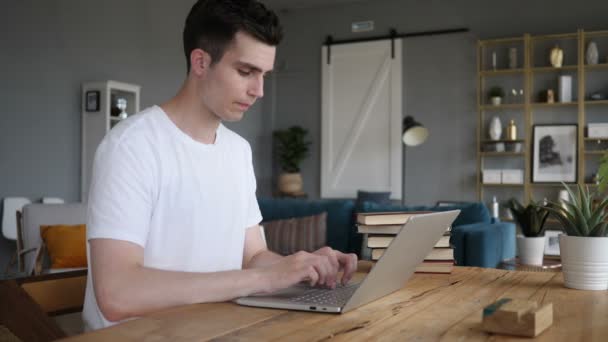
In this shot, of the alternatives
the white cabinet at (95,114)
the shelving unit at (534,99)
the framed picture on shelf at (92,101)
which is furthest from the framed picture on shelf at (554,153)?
the framed picture on shelf at (92,101)

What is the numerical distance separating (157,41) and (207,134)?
239 inches

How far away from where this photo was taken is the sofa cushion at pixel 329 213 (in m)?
4.92

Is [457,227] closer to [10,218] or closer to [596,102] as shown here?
[10,218]

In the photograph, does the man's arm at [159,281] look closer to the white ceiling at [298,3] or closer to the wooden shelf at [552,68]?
the wooden shelf at [552,68]

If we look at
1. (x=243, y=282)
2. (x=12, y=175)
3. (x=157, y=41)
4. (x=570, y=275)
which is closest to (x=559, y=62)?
(x=157, y=41)

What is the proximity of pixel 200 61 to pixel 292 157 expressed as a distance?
7226mm

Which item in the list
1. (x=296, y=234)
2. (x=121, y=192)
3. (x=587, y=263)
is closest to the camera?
(x=121, y=192)

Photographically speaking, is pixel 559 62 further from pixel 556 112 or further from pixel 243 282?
pixel 243 282

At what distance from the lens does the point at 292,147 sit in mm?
8719

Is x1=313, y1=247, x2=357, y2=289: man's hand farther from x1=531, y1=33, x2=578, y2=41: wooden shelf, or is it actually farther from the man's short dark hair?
x1=531, y1=33, x2=578, y2=41: wooden shelf

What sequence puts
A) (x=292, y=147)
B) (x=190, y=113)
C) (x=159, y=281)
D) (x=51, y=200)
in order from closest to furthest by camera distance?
(x=159, y=281)
(x=190, y=113)
(x=51, y=200)
(x=292, y=147)

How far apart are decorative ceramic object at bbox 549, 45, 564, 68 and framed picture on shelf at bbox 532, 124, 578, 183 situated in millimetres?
710

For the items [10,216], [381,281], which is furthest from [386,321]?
[10,216]

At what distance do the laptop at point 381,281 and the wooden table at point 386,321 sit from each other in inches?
0.8
